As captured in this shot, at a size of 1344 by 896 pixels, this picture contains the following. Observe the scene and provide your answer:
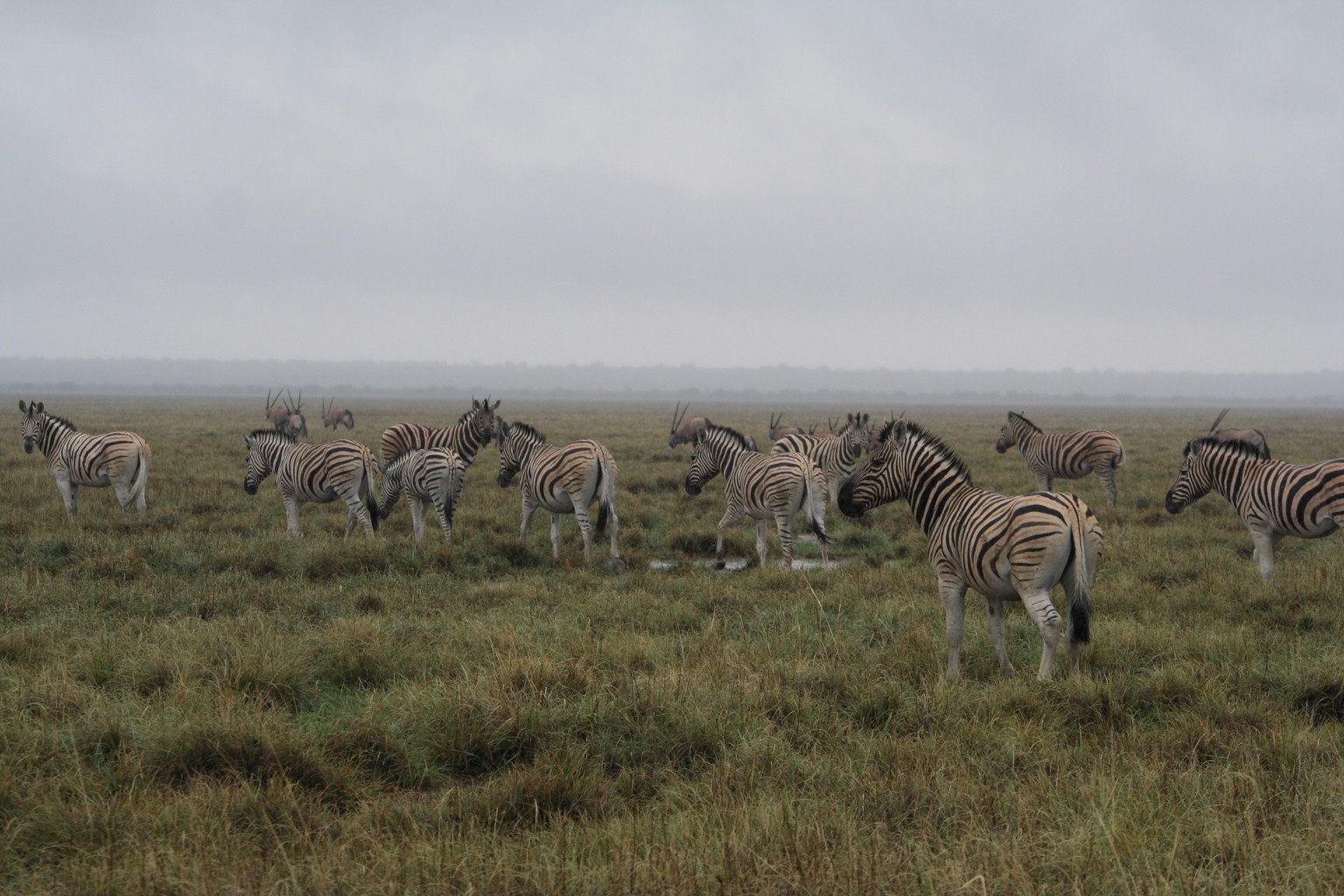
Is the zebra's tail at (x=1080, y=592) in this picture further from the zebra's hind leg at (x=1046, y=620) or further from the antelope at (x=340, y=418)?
the antelope at (x=340, y=418)

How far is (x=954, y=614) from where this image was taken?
658 cm

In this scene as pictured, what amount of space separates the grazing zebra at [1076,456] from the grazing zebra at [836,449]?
13.4 feet

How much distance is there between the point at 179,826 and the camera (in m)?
3.96

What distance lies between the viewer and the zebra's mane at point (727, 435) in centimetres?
1430

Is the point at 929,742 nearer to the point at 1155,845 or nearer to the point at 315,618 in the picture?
the point at 1155,845

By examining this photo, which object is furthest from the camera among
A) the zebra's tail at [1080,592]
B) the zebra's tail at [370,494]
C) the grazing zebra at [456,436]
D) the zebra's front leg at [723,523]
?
the grazing zebra at [456,436]

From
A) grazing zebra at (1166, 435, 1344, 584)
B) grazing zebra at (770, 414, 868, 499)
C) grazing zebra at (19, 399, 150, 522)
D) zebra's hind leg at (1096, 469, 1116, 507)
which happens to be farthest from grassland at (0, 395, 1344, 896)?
zebra's hind leg at (1096, 469, 1116, 507)

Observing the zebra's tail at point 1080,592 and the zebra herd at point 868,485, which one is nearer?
Result: the zebra's tail at point 1080,592

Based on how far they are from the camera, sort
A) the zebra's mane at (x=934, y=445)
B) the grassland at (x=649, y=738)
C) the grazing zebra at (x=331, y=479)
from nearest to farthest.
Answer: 1. the grassland at (x=649, y=738)
2. the zebra's mane at (x=934, y=445)
3. the grazing zebra at (x=331, y=479)

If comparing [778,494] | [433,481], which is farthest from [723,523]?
[433,481]

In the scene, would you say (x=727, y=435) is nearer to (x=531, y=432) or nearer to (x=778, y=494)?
(x=778, y=494)

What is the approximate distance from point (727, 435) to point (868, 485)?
22.4 feet

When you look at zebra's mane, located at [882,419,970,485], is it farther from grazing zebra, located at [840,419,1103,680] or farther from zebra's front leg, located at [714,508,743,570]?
zebra's front leg, located at [714,508,743,570]

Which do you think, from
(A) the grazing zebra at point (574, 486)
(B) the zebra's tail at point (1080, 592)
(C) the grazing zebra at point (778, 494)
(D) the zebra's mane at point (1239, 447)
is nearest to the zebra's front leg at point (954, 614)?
(B) the zebra's tail at point (1080, 592)
